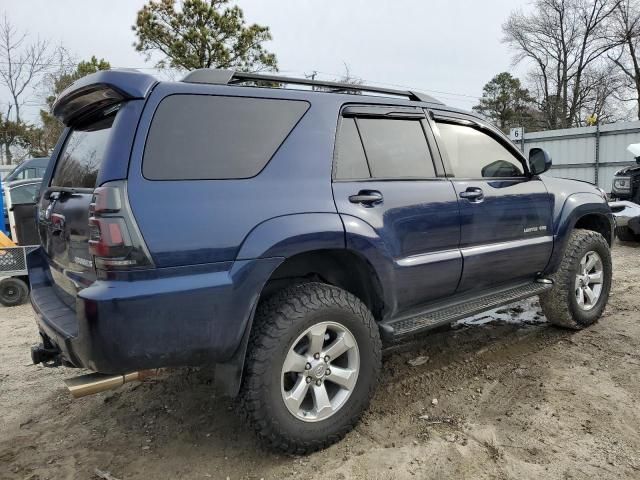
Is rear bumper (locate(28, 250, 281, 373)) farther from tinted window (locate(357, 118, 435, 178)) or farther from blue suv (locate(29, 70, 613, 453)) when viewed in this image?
tinted window (locate(357, 118, 435, 178))

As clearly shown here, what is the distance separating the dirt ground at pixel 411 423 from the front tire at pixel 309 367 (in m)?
0.18

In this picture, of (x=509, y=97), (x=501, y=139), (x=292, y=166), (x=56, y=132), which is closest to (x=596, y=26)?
(x=509, y=97)

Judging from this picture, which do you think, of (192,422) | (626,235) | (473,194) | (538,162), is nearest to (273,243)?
(192,422)

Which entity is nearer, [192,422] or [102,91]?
[102,91]

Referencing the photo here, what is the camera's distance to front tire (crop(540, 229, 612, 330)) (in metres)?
4.32

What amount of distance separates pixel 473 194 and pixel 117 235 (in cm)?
233

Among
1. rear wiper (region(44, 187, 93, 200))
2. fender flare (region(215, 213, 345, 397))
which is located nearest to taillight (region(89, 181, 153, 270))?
rear wiper (region(44, 187, 93, 200))

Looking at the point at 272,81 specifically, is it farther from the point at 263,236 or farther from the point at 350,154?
the point at 263,236

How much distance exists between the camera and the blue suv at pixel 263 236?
2270 millimetres

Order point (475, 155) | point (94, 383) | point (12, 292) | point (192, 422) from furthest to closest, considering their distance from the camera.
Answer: point (12, 292)
point (475, 155)
point (192, 422)
point (94, 383)

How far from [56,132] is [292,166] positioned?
28289mm

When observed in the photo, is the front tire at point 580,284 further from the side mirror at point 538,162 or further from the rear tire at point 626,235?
the rear tire at point 626,235

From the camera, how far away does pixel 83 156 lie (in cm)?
290

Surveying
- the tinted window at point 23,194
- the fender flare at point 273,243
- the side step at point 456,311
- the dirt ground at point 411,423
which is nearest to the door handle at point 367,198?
the fender flare at point 273,243
